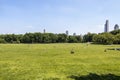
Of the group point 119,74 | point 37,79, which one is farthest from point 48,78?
point 119,74

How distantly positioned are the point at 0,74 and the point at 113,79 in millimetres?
12253

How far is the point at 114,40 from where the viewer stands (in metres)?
151

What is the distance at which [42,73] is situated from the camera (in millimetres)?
26438

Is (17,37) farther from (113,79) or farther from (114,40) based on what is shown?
(113,79)

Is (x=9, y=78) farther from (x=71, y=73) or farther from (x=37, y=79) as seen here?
(x=71, y=73)

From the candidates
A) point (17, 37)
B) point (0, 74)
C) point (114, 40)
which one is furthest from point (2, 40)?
point (0, 74)

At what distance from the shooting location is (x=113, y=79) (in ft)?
77.0

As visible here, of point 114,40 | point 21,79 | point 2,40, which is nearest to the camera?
point 21,79

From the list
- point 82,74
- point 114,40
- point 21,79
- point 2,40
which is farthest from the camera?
point 2,40

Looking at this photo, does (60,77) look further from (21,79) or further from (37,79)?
(21,79)

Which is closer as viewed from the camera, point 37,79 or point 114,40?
point 37,79

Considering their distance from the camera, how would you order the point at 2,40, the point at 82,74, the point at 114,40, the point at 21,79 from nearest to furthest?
the point at 21,79 → the point at 82,74 → the point at 114,40 → the point at 2,40

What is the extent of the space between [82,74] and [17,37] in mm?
178149

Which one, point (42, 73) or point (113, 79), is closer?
point (113, 79)
